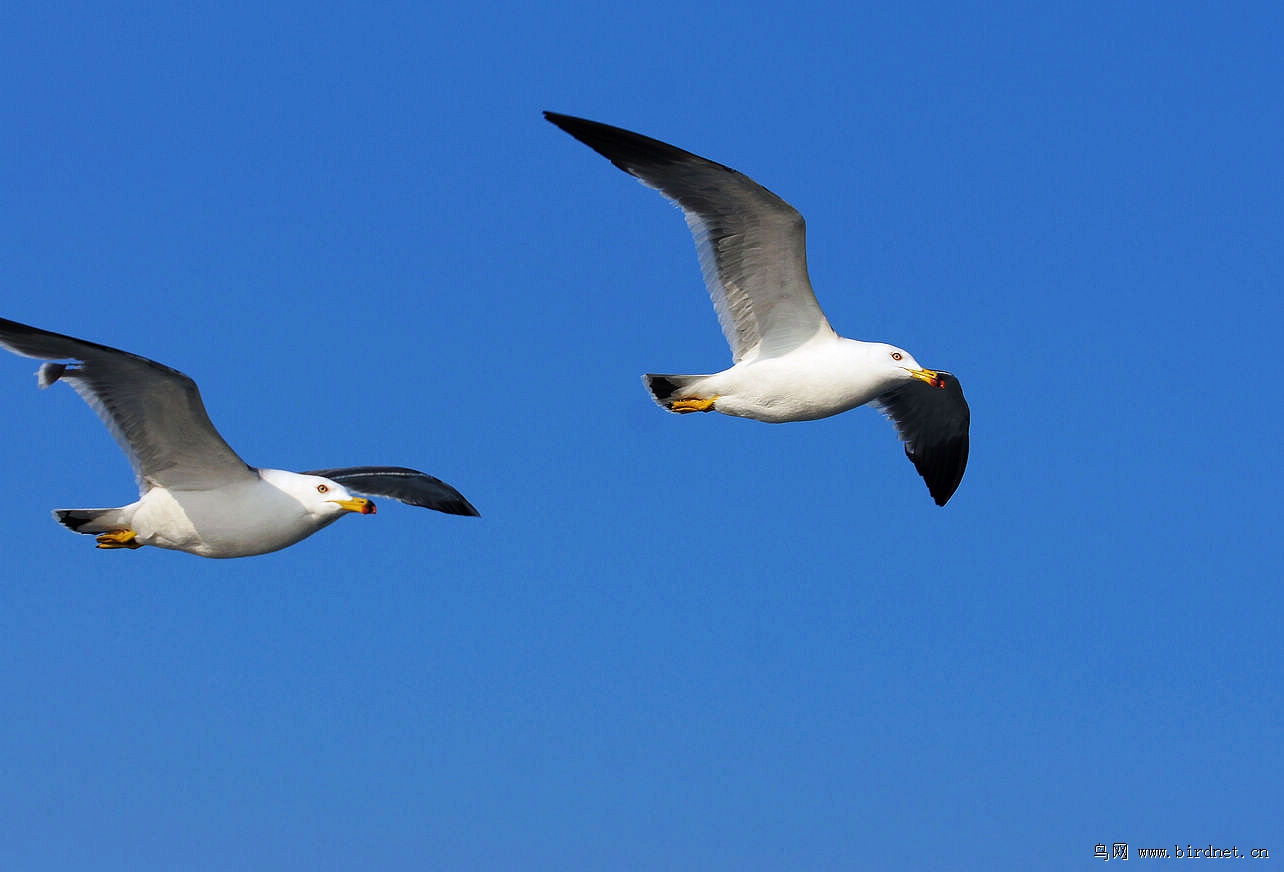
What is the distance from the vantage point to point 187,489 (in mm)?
14750

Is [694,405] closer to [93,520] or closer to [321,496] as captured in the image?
[321,496]

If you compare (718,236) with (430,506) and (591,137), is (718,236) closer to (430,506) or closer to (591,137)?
(591,137)

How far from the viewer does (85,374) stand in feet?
45.8

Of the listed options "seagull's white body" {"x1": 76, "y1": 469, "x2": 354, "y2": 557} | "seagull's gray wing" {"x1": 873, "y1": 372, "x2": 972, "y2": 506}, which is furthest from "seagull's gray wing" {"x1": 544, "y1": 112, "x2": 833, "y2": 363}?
"seagull's white body" {"x1": 76, "y1": 469, "x2": 354, "y2": 557}

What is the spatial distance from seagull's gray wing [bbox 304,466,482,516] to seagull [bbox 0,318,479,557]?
1.48 m

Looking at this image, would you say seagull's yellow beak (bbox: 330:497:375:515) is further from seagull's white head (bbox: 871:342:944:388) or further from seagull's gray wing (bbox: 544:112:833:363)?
seagull's white head (bbox: 871:342:944:388)

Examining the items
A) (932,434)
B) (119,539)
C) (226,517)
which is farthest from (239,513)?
(932,434)

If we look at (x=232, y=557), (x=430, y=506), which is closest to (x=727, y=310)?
(x=430, y=506)

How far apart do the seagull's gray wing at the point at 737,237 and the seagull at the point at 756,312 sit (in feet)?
0.04

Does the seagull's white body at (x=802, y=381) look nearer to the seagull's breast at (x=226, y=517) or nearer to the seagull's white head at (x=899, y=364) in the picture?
the seagull's white head at (x=899, y=364)

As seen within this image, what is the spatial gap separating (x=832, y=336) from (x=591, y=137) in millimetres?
3471

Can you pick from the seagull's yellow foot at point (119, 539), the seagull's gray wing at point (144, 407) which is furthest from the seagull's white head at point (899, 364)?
the seagull's yellow foot at point (119, 539)

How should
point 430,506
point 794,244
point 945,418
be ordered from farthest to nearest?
point 945,418 < point 430,506 < point 794,244

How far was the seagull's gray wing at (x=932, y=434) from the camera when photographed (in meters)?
19.1
